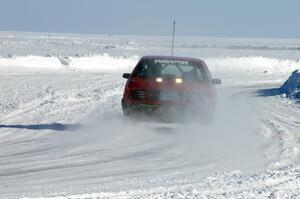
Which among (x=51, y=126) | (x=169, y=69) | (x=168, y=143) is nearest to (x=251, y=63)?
(x=169, y=69)

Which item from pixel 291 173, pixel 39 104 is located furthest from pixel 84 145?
pixel 39 104

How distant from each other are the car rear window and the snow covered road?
983 millimetres

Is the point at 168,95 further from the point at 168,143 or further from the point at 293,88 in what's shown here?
the point at 293,88

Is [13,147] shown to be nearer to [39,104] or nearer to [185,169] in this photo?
[185,169]

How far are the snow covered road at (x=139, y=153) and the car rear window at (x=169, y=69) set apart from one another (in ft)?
3.23

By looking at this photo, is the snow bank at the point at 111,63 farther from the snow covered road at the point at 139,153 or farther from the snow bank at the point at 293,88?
the snow covered road at the point at 139,153

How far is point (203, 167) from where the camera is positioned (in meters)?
8.66

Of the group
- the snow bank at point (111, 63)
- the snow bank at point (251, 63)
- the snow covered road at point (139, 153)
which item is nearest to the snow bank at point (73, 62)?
the snow bank at point (111, 63)

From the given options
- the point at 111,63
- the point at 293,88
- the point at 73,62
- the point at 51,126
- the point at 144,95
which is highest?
the point at 144,95

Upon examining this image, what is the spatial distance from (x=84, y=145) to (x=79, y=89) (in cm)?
1218

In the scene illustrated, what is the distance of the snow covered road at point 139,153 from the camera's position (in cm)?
713

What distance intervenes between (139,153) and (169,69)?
3978 mm

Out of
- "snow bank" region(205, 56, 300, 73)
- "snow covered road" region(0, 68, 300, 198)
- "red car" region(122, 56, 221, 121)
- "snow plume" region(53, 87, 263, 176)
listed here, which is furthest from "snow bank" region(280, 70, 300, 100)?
"snow bank" region(205, 56, 300, 73)

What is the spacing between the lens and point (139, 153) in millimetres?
9930
